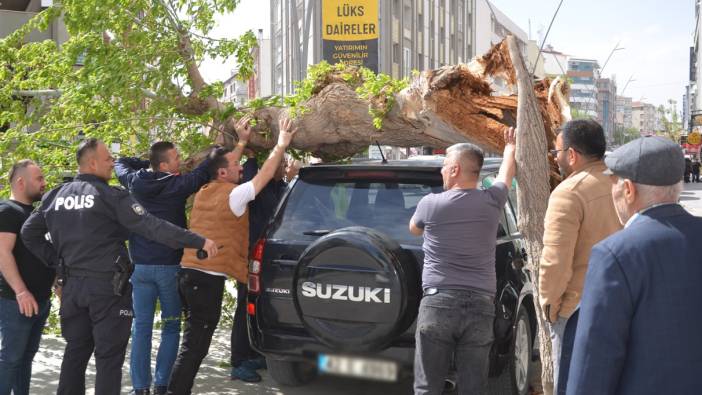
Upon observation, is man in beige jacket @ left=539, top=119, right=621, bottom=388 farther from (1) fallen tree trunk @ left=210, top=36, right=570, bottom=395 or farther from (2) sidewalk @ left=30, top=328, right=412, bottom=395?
(2) sidewalk @ left=30, top=328, right=412, bottom=395

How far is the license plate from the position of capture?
459 centimetres

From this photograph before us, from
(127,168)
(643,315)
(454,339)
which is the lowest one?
(454,339)

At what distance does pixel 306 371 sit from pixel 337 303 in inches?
55.5

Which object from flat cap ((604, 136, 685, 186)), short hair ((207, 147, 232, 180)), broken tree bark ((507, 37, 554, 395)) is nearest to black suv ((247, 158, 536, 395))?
broken tree bark ((507, 37, 554, 395))

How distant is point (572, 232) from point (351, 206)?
1722mm

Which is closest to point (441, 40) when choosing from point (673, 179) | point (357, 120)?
point (357, 120)

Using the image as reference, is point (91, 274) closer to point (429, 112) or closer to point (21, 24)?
point (429, 112)

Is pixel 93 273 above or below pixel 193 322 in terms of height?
above

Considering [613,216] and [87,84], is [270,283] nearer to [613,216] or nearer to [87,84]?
[613,216]

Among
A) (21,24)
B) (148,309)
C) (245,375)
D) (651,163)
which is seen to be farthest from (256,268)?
(21,24)

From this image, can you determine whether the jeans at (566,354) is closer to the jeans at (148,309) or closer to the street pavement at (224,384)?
the street pavement at (224,384)

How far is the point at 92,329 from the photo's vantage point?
465cm

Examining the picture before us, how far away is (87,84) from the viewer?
6.89 m

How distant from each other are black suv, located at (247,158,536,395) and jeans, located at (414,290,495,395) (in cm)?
46
